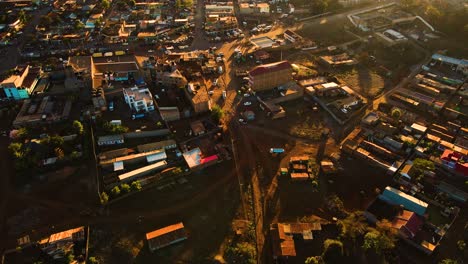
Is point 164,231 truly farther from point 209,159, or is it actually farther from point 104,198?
point 209,159

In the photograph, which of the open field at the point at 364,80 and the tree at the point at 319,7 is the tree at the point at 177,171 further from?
the tree at the point at 319,7

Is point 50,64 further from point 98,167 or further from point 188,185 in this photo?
point 188,185

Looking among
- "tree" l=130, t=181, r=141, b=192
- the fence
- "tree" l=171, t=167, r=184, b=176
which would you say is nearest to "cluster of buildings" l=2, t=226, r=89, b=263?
"tree" l=130, t=181, r=141, b=192

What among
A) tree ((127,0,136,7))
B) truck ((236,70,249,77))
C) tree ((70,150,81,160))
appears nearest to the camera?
tree ((70,150,81,160))

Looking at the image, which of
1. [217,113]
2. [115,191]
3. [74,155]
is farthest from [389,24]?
[74,155]

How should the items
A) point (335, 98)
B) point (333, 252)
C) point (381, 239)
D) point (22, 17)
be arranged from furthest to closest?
point (22, 17) < point (335, 98) < point (333, 252) < point (381, 239)

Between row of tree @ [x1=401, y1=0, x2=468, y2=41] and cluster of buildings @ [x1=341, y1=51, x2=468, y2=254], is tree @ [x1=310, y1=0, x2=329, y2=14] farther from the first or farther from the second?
cluster of buildings @ [x1=341, y1=51, x2=468, y2=254]

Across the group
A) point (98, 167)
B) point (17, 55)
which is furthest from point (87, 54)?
point (98, 167)

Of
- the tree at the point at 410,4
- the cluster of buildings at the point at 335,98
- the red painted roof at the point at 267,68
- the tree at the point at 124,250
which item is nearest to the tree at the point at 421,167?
the cluster of buildings at the point at 335,98
